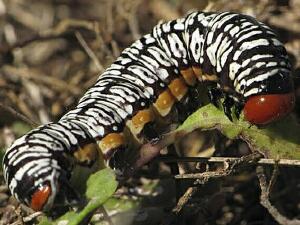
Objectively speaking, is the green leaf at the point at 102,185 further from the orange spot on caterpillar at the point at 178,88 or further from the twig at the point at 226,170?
the orange spot on caterpillar at the point at 178,88

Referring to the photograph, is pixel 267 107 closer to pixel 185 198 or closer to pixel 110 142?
pixel 185 198

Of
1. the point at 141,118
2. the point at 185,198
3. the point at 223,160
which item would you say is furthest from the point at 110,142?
the point at 223,160

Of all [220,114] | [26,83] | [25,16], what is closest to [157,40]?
[220,114]

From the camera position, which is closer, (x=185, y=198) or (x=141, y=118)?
(x=185, y=198)

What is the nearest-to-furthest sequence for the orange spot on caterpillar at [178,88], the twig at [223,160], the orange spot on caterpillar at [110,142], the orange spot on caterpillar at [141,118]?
the twig at [223,160] → the orange spot on caterpillar at [110,142] → the orange spot on caterpillar at [141,118] → the orange spot on caterpillar at [178,88]

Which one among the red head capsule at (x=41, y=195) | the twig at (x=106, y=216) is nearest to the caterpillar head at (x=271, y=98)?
the twig at (x=106, y=216)

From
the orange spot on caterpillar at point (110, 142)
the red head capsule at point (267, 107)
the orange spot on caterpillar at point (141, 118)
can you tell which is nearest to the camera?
the red head capsule at point (267, 107)

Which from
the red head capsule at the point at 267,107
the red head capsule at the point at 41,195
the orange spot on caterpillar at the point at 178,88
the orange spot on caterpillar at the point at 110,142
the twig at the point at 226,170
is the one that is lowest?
the twig at the point at 226,170

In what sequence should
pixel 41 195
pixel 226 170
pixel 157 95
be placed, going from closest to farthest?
pixel 41 195
pixel 226 170
pixel 157 95
